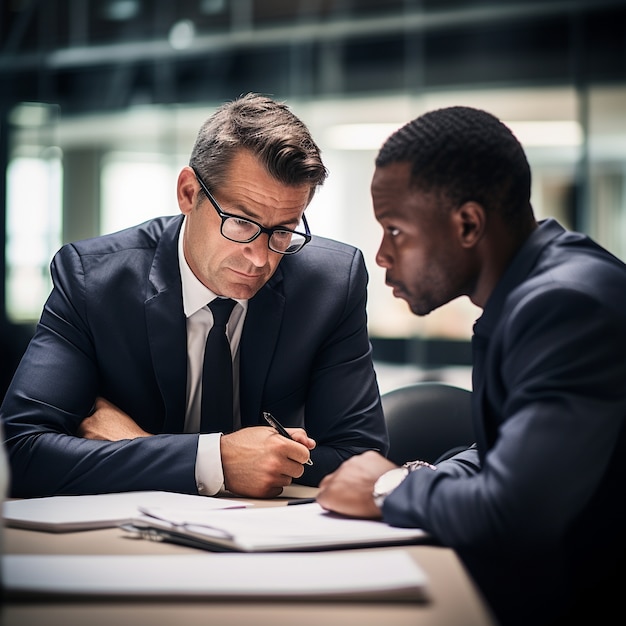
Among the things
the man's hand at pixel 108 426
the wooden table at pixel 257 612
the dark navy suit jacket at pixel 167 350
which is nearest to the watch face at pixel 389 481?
the wooden table at pixel 257 612

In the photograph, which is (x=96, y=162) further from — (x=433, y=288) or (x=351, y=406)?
(x=433, y=288)

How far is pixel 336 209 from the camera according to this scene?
7.15m

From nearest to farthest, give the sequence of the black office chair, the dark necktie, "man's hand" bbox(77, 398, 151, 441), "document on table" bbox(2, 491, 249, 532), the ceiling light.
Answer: "document on table" bbox(2, 491, 249, 532)
"man's hand" bbox(77, 398, 151, 441)
the dark necktie
the black office chair
the ceiling light

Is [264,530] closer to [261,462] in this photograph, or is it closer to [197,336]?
[261,462]

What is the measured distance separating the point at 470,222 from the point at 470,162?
0.09 metres

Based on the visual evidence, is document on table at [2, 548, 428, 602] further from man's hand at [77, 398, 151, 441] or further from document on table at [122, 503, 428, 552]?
man's hand at [77, 398, 151, 441]

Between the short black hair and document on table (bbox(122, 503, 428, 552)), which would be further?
the short black hair

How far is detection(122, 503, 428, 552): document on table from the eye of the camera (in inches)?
46.1

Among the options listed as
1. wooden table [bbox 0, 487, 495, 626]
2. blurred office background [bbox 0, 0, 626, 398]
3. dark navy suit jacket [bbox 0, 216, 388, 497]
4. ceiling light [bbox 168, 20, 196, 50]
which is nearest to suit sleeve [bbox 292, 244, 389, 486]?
dark navy suit jacket [bbox 0, 216, 388, 497]

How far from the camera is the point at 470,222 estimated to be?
1.38 meters

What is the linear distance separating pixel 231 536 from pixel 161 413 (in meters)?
0.85

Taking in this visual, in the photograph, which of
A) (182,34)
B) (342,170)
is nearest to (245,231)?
(342,170)

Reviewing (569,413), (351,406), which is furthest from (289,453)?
(569,413)

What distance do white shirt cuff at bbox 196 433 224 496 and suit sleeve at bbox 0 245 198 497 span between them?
0.02 meters
